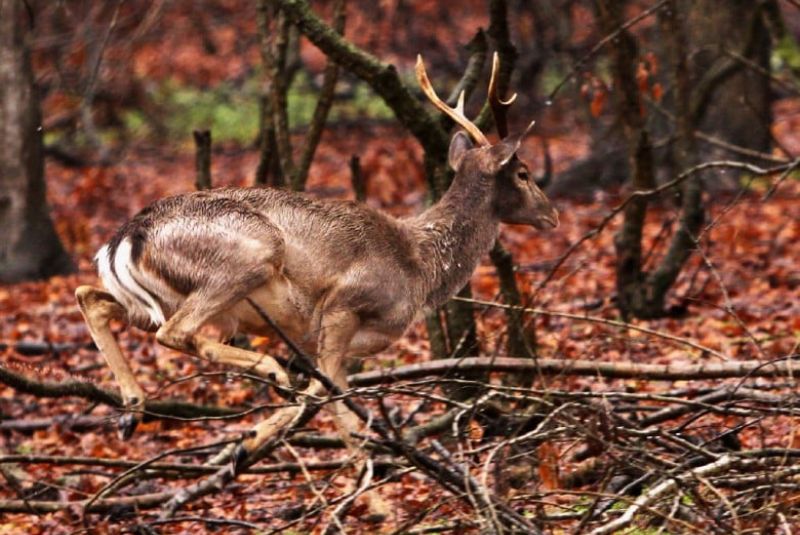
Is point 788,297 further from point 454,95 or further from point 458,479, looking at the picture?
point 458,479

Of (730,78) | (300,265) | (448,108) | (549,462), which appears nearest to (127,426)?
(300,265)

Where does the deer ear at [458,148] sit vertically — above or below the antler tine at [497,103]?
below

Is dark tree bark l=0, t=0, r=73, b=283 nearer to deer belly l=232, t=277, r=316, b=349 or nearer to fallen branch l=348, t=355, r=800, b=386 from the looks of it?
deer belly l=232, t=277, r=316, b=349

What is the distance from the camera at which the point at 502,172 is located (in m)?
9.00

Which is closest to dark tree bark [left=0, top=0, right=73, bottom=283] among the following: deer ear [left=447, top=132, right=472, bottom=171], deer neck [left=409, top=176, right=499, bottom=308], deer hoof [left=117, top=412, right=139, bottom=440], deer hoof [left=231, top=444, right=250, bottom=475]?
deer ear [left=447, top=132, right=472, bottom=171]

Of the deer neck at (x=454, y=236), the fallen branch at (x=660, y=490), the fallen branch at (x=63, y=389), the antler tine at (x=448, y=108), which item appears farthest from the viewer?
the deer neck at (x=454, y=236)

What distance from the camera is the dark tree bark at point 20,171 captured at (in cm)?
1540

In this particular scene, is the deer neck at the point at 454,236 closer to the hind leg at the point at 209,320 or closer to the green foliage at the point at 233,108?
the hind leg at the point at 209,320

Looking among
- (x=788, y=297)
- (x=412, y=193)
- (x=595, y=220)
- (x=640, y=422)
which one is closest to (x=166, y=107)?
(x=412, y=193)

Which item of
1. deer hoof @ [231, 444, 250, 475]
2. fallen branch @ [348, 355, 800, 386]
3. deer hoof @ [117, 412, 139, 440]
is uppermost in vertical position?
deer hoof @ [117, 412, 139, 440]

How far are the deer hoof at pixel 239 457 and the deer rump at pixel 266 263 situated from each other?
1.15 m

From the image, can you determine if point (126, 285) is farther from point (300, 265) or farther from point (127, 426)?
point (300, 265)

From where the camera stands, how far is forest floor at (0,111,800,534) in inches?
329

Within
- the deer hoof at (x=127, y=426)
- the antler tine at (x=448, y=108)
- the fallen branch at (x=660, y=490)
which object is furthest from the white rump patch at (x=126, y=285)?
the fallen branch at (x=660, y=490)
